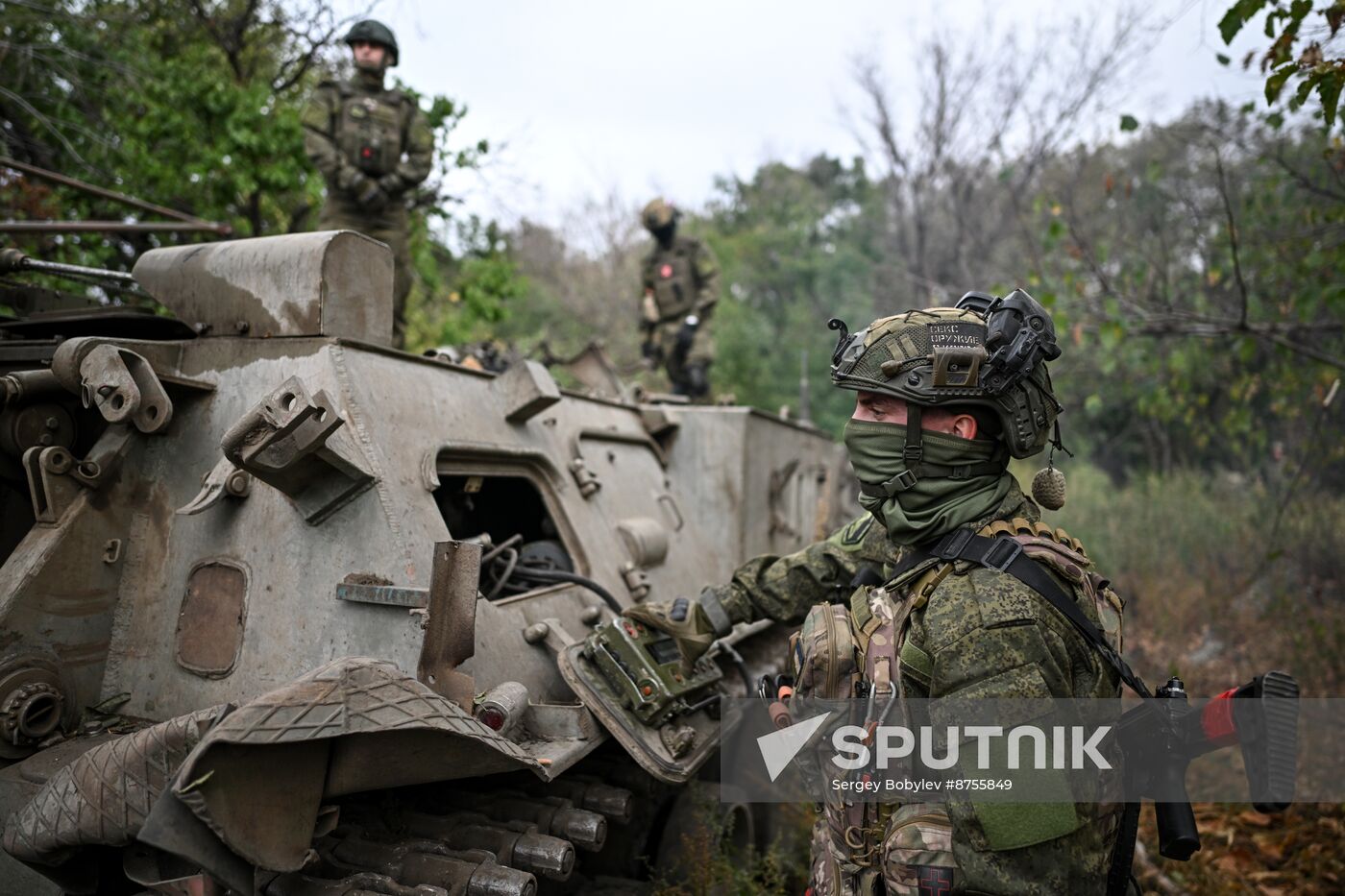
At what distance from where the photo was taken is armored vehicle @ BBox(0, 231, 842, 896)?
2.56 meters

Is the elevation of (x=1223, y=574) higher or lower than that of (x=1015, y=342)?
higher

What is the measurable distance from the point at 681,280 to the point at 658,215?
0.57 meters

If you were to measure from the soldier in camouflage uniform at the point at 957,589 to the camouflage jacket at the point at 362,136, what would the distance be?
14.4 feet

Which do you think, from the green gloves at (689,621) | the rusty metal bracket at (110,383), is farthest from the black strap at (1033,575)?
the rusty metal bracket at (110,383)

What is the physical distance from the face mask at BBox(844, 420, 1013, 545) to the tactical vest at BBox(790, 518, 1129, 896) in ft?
0.27

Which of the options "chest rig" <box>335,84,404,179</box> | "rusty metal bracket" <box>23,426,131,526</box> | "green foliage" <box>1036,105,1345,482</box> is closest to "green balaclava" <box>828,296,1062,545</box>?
"rusty metal bracket" <box>23,426,131,526</box>

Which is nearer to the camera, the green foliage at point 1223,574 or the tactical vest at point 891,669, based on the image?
the tactical vest at point 891,669

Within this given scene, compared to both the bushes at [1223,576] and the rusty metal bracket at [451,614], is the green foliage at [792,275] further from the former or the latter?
the rusty metal bracket at [451,614]

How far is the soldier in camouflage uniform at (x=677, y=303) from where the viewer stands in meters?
8.55

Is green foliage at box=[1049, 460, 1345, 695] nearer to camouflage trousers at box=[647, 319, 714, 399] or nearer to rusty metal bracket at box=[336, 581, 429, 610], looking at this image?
camouflage trousers at box=[647, 319, 714, 399]

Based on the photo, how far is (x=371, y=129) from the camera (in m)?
6.39

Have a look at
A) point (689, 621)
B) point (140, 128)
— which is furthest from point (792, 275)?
point (689, 621)

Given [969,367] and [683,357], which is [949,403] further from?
[683,357]

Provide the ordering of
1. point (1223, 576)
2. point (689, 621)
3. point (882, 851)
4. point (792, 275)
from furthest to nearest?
1. point (792, 275)
2. point (1223, 576)
3. point (689, 621)
4. point (882, 851)
